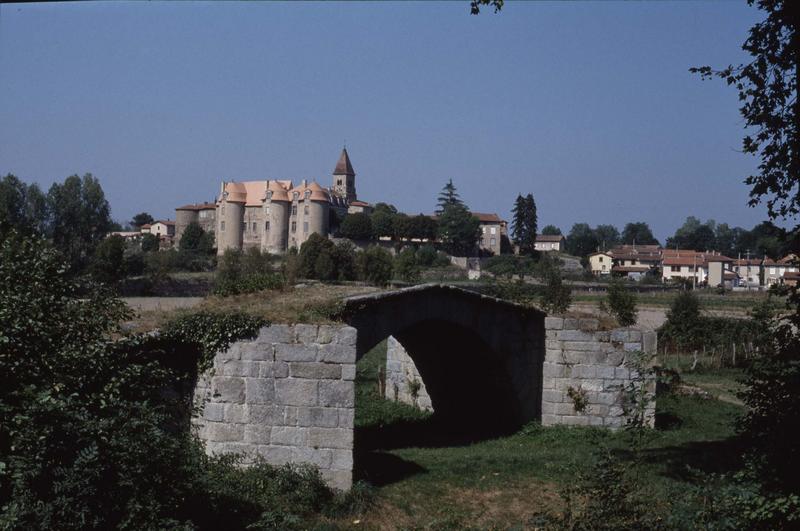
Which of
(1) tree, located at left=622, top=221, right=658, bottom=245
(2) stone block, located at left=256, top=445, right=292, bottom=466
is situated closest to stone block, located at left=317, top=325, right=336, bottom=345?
(2) stone block, located at left=256, top=445, right=292, bottom=466

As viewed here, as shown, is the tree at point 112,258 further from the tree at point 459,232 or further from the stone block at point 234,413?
the tree at point 459,232

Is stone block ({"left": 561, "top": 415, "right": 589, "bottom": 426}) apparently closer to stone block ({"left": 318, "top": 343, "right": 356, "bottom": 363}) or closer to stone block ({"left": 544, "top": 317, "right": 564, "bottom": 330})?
stone block ({"left": 544, "top": 317, "right": 564, "bottom": 330})

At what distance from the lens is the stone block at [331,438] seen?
36.5 feet

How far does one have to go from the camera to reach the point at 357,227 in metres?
112

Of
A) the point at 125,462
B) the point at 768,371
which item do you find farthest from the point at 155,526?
the point at 768,371

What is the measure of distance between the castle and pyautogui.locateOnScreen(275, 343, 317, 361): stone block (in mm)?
101218

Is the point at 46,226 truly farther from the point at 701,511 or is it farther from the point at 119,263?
the point at 701,511

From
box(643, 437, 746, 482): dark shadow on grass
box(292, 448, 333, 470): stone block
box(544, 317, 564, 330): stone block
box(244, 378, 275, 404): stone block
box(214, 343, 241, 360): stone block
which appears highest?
box(544, 317, 564, 330): stone block

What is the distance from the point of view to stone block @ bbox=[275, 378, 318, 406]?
11172 mm

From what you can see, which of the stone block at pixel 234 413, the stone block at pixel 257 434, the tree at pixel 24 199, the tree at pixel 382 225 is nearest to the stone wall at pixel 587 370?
the stone block at pixel 257 434

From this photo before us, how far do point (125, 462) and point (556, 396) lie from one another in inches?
421

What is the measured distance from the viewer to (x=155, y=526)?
726 centimetres

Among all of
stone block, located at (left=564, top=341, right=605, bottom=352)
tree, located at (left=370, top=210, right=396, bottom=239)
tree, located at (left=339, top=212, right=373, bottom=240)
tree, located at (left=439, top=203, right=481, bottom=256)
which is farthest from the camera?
tree, located at (left=339, top=212, right=373, bottom=240)

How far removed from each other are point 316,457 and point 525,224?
100 metres
